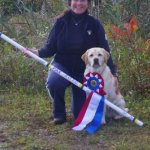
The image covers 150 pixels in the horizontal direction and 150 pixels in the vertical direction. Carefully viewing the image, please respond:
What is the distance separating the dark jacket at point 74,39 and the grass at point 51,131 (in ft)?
2.32

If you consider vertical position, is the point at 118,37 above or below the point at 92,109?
above

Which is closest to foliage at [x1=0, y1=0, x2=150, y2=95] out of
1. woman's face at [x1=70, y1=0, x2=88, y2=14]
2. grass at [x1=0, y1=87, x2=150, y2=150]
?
grass at [x1=0, y1=87, x2=150, y2=150]

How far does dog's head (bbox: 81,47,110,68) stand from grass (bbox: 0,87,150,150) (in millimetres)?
719

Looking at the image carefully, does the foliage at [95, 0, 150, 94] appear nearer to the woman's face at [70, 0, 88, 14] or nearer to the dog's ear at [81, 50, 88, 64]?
the woman's face at [70, 0, 88, 14]

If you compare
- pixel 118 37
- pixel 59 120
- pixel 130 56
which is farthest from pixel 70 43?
pixel 130 56

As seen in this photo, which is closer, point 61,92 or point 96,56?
point 96,56

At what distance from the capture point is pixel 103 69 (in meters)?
5.56

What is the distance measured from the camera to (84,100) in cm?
588

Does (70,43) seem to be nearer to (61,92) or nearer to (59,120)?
(61,92)

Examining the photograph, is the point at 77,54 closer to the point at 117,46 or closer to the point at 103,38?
the point at 103,38

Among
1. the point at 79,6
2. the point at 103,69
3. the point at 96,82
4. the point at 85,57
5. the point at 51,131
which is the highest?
the point at 79,6

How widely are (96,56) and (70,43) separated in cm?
38

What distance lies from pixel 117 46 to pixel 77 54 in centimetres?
145

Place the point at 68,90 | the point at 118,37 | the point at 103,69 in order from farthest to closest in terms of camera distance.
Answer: the point at 68,90 → the point at 118,37 → the point at 103,69
